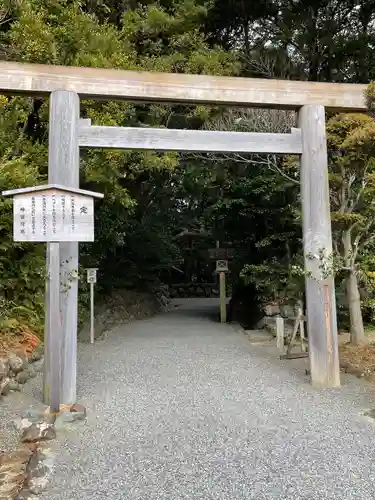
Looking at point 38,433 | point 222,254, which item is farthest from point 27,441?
point 222,254

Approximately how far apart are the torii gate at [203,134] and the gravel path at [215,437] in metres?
0.71

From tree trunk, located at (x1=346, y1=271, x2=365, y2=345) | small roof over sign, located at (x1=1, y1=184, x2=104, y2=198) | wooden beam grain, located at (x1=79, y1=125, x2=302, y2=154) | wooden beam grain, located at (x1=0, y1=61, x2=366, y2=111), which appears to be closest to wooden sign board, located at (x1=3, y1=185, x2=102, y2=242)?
small roof over sign, located at (x1=1, y1=184, x2=104, y2=198)

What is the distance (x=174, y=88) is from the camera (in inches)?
204

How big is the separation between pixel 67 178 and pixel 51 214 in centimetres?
64

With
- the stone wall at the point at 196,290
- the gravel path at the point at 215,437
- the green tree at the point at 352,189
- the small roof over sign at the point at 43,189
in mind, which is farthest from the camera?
the stone wall at the point at 196,290

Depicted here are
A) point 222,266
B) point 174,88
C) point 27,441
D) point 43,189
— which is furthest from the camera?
point 222,266

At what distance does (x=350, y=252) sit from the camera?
6500mm

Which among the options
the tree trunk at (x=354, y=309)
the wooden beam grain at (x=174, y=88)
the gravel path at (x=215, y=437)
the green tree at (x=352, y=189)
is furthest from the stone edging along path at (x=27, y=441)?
the tree trunk at (x=354, y=309)

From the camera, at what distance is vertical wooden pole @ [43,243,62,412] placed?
4352 mm

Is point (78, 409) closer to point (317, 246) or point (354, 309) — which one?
point (317, 246)

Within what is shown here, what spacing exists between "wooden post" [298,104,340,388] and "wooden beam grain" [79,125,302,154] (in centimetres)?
20

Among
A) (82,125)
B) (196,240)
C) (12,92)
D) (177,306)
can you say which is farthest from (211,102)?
(196,240)

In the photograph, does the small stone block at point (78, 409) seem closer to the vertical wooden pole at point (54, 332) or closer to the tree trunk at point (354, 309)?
the vertical wooden pole at point (54, 332)

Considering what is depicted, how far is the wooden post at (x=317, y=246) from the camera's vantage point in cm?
529
